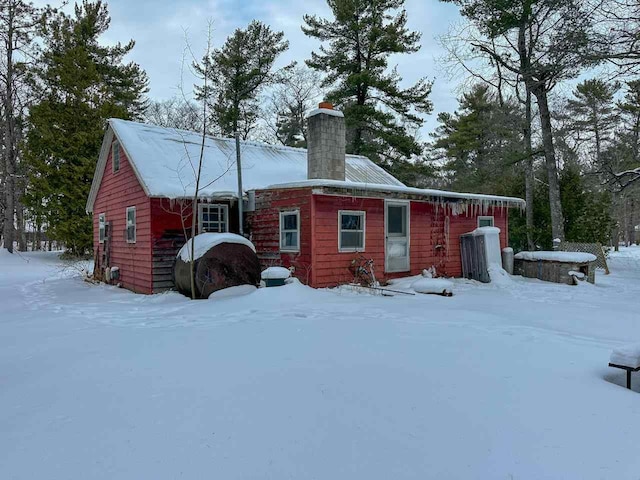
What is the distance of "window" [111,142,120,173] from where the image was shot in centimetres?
1116

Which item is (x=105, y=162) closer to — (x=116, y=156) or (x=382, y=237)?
(x=116, y=156)

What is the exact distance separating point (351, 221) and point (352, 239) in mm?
411

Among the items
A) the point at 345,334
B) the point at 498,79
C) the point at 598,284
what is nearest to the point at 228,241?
the point at 345,334

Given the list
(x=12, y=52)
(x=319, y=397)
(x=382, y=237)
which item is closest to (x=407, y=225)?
(x=382, y=237)

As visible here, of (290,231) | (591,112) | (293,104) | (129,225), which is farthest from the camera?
(293,104)

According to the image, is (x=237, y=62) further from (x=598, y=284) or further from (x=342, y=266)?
(x=598, y=284)

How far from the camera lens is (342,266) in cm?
916

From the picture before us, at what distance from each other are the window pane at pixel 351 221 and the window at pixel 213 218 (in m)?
2.92

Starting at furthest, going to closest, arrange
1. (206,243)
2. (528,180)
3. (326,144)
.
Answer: (528,180) < (326,144) < (206,243)

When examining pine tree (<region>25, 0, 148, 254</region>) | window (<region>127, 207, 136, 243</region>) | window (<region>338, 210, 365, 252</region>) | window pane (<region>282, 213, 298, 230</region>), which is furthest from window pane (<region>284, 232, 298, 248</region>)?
pine tree (<region>25, 0, 148, 254</region>)

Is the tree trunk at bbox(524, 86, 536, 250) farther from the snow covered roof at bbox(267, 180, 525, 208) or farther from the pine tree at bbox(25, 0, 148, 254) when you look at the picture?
the pine tree at bbox(25, 0, 148, 254)

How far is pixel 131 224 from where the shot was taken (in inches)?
406

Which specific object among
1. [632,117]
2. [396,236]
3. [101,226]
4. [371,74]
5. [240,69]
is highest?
[240,69]

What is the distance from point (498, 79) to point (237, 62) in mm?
13183
